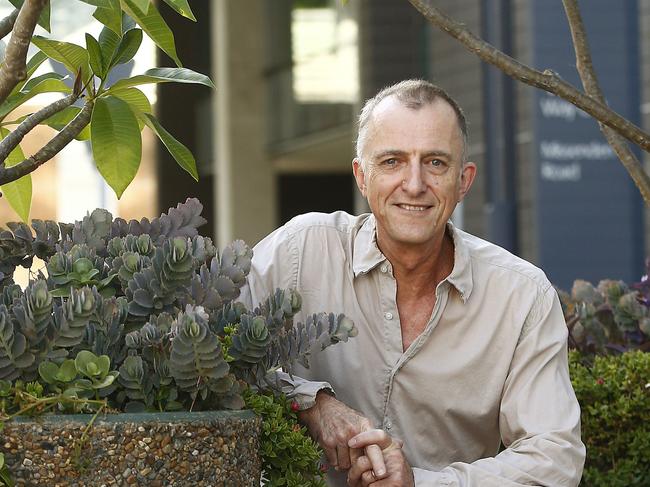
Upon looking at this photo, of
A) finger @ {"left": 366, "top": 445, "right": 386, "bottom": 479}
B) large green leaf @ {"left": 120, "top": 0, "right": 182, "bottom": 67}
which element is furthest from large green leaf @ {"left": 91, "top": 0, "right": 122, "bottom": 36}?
finger @ {"left": 366, "top": 445, "right": 386, "bottom": 479}

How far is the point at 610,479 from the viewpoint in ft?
12.8

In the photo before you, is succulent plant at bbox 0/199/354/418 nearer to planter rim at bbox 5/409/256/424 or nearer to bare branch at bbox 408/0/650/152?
planter rim at bbox 5/409/256/424

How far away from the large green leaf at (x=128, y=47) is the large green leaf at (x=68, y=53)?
0.05 metres

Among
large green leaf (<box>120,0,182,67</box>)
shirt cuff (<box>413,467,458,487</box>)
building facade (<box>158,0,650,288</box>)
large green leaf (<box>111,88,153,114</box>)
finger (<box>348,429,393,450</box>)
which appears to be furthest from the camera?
building facade (<box>158,0,650,288</box>)

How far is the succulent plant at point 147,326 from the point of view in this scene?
7.61 ft

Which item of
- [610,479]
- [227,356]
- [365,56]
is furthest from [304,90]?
[227,356]

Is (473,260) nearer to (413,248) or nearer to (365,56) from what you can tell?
(413,248)

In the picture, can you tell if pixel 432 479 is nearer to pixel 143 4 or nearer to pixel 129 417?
pixel 129 417

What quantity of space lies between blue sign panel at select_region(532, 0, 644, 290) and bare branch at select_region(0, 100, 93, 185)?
10.4 metres

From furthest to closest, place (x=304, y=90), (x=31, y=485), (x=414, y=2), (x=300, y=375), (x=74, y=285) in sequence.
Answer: (x=304, y=90) < (x=300, y=375) < (x=414, y=2) < (x=74, y=285) < (x=31, y=485)

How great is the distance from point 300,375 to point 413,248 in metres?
0.42

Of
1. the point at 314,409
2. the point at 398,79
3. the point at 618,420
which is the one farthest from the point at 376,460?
the point at 398,79

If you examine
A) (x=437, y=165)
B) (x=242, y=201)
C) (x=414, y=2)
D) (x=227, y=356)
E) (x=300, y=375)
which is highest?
(x=414, y=2)

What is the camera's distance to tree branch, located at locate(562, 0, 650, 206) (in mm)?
3158
